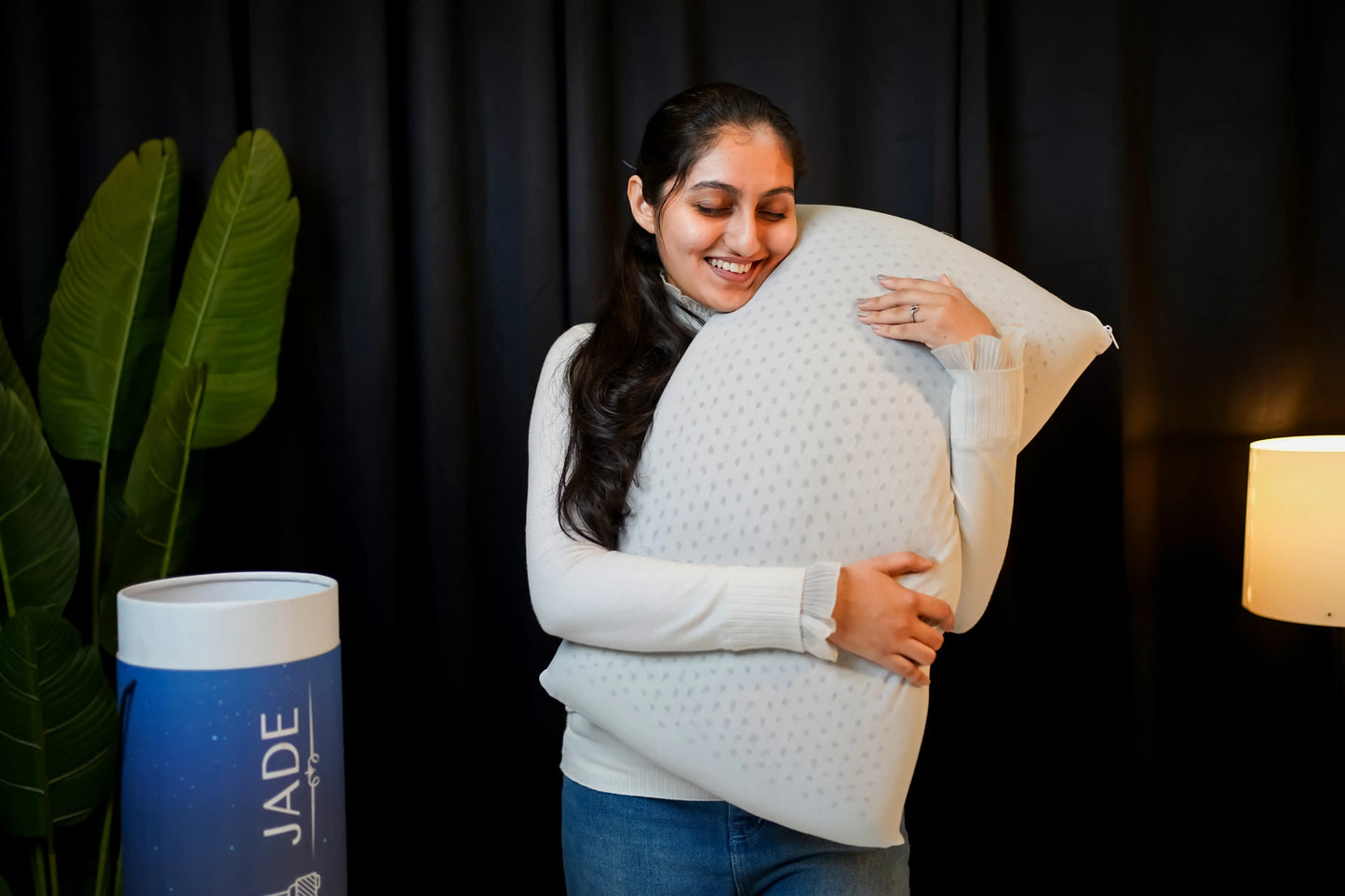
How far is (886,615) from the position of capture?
40.3 inches

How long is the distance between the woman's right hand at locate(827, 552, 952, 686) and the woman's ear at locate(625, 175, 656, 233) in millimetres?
501

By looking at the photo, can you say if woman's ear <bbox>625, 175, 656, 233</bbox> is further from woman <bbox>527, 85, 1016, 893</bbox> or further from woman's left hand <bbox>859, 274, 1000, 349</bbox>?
woman's left hand <bbox>859, 274, 1000, 349</bbox>

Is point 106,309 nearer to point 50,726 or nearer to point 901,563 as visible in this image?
point 50,726

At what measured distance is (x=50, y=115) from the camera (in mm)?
1640

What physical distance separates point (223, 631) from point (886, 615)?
0.69m

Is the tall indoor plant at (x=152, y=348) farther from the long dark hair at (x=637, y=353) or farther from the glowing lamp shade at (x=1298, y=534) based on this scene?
the glowing lamp shade at (x=1298, y=534)

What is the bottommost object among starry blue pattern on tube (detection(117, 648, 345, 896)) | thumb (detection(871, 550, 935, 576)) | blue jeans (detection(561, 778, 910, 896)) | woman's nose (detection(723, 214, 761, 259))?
blue jeans (detection(561, 778, 910, 896))

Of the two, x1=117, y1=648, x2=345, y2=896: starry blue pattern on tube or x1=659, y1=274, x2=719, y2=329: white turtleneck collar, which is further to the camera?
x1=659, y1=274, x2=719, y2=329: white turtleneck collar

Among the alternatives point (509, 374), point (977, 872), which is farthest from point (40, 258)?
point (977, 872)

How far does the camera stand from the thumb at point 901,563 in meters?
1.06

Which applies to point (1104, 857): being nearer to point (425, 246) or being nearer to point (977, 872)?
point (977, 872)

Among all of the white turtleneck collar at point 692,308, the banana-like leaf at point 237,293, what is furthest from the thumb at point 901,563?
the banana-like leaf at point 237,293

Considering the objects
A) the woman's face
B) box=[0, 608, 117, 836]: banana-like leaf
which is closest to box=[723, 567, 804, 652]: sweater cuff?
the woman's face

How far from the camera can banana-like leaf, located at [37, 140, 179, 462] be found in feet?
4.88
